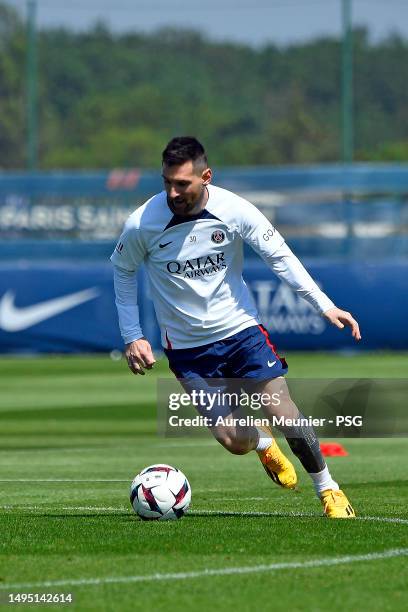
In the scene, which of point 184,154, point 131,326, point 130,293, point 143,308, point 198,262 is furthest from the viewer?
point 143,308

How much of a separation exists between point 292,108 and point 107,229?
2121 cm

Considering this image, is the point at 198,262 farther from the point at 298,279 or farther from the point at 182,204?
the point at 298,279

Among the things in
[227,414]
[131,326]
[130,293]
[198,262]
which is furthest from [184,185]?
[227,414]

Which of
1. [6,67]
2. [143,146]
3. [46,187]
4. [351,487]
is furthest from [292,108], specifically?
[351,487]

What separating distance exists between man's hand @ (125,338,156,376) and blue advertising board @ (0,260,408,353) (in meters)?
19.4

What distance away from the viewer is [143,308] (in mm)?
28250

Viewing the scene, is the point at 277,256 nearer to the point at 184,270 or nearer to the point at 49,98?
the point at 184,270

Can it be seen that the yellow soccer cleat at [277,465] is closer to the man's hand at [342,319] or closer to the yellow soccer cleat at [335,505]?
the yellow soccer cleat at [335,505]

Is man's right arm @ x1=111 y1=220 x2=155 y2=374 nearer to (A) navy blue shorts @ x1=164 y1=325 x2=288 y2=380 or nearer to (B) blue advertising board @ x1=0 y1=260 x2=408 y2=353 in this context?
(A) navy blue shorts @ x1=164 y1=325 x2=288 y2=380

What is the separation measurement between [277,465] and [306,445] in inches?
31.9

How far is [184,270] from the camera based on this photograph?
8.79 m

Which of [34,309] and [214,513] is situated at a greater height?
[214,513]

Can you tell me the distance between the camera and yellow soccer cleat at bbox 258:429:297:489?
30.9 feet

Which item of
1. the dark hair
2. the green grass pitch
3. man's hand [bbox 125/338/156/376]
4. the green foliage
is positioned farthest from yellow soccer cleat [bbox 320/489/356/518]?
the green foliage
